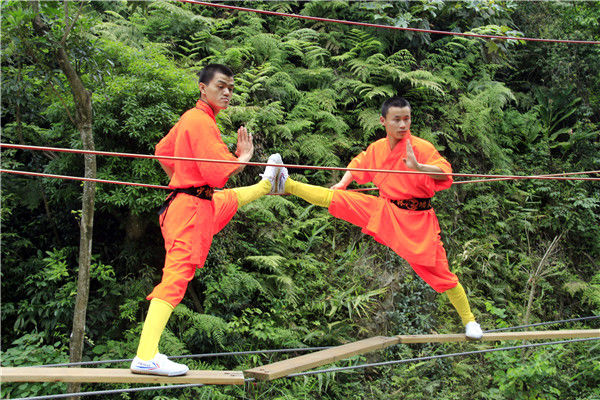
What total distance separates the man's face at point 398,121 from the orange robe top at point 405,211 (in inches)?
2.5

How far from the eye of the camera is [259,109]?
20.5ft

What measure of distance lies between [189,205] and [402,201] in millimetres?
1397

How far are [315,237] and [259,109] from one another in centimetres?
154

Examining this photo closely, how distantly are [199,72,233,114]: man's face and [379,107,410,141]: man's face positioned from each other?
1046 mm

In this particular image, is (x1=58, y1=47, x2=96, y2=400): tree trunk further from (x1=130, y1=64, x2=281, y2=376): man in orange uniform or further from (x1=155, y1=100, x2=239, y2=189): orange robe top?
(x1=155, y1=100, x2=239, y2=189): orange robe top

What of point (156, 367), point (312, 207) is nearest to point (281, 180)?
point (156, 367)

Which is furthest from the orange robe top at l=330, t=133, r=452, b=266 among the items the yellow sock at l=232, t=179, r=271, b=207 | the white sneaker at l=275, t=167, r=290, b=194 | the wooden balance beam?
the wooden balance beam

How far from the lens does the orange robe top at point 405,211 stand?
357 centimetres

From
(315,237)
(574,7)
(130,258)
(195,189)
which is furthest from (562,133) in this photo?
(195,189)

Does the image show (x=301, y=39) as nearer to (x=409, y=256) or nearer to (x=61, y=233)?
(x=61, y=233)

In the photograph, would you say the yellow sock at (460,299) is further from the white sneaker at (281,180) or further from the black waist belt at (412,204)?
the white sneaker at (281,180)

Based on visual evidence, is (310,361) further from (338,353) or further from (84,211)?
(84,211)

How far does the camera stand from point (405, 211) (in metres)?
3.65

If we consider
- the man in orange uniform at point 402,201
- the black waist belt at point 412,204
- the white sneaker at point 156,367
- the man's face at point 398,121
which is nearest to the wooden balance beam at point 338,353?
the man in orange uniform at point 402,201
